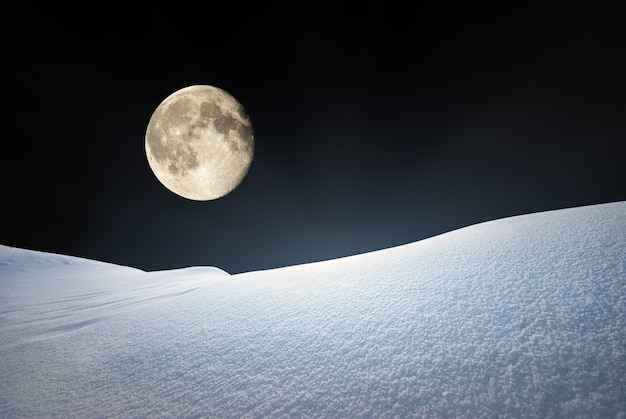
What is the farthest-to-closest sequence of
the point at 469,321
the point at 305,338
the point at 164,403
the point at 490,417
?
the point at 305,338
the point at 469,321
the point at 164,403
the point at 490,417

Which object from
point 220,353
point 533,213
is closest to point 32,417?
point 220,353

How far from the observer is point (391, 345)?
58.3 inches

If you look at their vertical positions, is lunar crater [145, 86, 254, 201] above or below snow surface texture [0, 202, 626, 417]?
above

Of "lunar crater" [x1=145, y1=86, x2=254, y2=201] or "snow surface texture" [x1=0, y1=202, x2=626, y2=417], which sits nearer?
"snow surface texture" [x1=0, y1=202, x2=626, y2=417]

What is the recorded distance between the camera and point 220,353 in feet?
5.72

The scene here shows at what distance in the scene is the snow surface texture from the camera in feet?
3.63

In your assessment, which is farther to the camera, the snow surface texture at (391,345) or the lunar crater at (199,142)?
the lunar crater at (199,142)

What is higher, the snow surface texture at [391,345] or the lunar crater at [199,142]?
the lunar crater at [199,142]

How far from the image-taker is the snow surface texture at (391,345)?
1.11 meters

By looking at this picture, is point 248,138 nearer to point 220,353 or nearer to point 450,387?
point 220,353

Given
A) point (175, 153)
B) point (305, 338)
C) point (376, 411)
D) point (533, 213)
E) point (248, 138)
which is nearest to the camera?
point (376, 411)

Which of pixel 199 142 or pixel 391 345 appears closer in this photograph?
pixel 391 345

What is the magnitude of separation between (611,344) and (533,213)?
2413mm

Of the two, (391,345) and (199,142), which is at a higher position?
(199,142)
